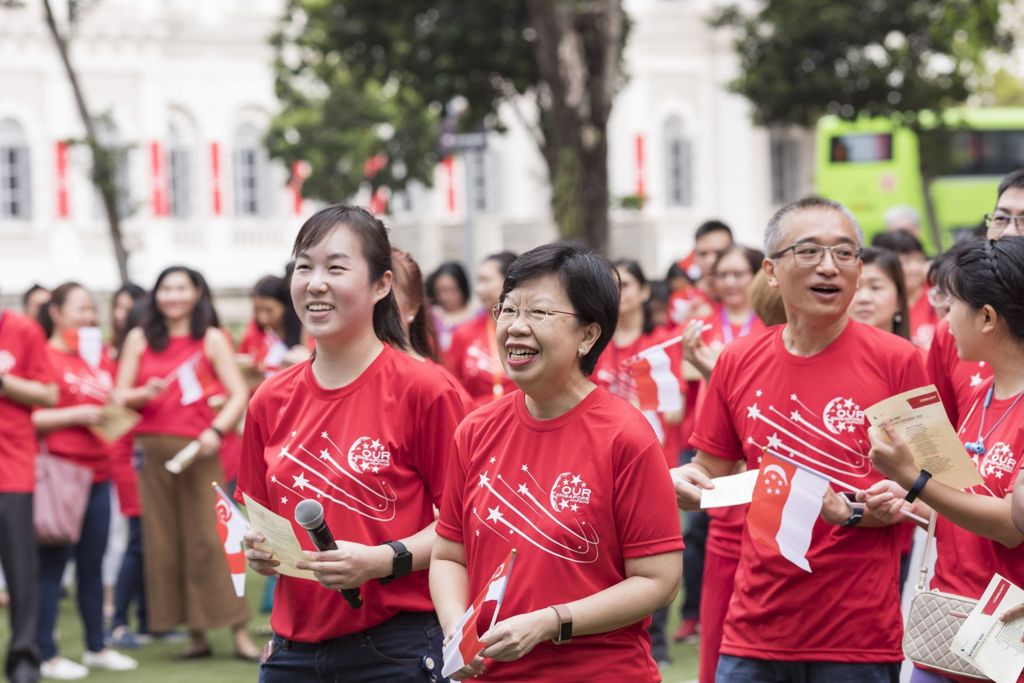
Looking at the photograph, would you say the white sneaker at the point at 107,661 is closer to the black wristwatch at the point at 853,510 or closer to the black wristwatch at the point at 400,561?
the black wristwatch at the point at 400,561

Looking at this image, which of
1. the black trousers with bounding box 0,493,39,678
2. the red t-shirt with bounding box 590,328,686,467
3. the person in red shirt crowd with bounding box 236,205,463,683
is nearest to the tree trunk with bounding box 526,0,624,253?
the red t-shirt with bounding box 590,328,686,467

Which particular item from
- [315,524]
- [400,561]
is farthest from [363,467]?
[315,524]

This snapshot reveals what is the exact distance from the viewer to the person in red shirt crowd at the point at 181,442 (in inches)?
336

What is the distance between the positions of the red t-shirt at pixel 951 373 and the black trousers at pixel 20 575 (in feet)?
14.4

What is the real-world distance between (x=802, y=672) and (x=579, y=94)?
12394 mm

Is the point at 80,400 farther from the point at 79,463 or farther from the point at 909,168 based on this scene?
the point at 909,168

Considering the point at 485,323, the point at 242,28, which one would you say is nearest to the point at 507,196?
the point at 242,28

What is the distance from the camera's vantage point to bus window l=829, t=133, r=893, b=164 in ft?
107

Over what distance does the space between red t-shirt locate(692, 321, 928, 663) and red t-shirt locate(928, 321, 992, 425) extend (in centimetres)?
23

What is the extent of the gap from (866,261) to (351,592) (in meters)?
3.13

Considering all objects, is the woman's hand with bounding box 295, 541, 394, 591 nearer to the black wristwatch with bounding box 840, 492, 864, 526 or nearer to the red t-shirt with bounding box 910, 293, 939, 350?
the black wristwatch with bounding box 840, 492, 864, 526

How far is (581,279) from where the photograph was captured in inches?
148

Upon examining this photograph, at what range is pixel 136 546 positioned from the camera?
366 inches

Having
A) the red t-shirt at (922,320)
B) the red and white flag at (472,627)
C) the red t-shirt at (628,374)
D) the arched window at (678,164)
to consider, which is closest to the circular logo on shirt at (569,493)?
the red and white flag at (472,627)
